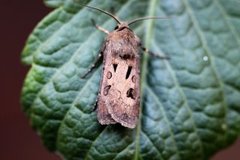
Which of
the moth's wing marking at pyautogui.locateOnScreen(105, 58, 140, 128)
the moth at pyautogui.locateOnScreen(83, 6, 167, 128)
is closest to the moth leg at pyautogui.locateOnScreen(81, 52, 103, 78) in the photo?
the moth at pyautogui.locateOnScreen(83, 6, 167, 128)

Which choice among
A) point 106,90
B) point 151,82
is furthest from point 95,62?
point 151,82

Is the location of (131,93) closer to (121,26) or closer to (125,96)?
(125,96)

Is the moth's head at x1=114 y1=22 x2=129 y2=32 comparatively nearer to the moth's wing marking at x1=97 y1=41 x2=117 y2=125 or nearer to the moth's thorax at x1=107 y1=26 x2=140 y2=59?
the moth's thorax at x1=107 y1=26 x2=140 y2=59

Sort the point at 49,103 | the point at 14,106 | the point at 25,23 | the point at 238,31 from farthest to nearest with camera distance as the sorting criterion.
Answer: the point at 14,106, the point at 25,23, the point at 238,31, the point at 49,103

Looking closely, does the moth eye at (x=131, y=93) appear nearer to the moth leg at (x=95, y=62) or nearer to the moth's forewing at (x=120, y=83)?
the moth's forewing at (x=120, y=83)

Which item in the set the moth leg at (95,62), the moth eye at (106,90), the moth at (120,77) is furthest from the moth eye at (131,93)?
the moth leg at (95,62)

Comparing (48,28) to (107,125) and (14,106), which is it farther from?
(14,106)

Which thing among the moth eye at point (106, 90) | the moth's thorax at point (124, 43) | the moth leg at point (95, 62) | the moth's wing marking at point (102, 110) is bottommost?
the moth's wing marking at point (102, 110)

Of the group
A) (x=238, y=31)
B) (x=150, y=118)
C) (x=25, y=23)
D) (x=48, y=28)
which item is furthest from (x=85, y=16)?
(x=25, y=23)
